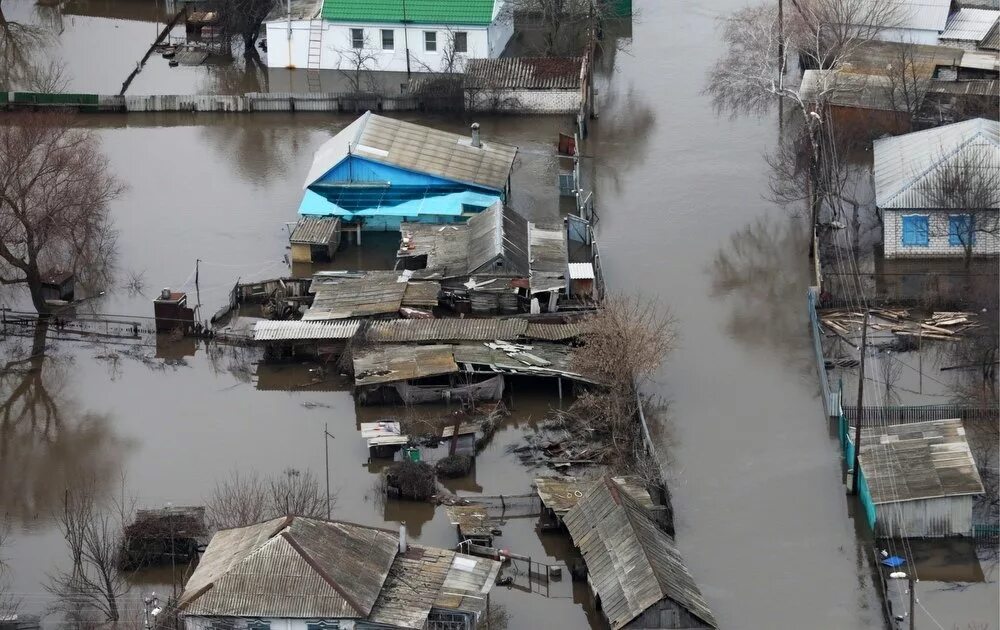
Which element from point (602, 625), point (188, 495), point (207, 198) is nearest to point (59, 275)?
point (207, 198)

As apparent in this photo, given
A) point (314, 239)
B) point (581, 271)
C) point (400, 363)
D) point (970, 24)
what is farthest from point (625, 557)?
point (970, 24)

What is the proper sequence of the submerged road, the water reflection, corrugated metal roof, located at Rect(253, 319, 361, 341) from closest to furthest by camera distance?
the submerged road, the water reflection, corrugated metal roof, located at Rect(253, 319, 361, 341)

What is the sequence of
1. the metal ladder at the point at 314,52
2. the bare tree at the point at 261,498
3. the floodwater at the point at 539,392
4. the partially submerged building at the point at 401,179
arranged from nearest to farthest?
1. the bare tree at the point at 261,498
2. the floodwater at the point at 539,392
3. the partially submerged building at the point at 401,179
4. the metal ladder at the point at 314,52

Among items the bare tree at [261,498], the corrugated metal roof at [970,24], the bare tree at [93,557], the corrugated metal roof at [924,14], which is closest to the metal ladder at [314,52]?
the corrugated metal roof at [924,14]

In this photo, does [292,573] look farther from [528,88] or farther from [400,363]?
[528,88]

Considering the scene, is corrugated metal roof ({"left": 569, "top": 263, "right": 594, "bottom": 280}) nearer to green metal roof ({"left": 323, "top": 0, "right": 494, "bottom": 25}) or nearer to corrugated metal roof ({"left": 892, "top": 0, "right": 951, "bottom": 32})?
green metal roof ({"left": 323, "top": 0, "right": 494, "bottom": 25})

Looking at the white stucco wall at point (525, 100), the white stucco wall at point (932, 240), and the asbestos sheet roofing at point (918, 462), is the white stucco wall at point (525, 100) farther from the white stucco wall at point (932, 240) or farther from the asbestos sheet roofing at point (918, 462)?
the asbestos sheet roofing at point (918, 462)

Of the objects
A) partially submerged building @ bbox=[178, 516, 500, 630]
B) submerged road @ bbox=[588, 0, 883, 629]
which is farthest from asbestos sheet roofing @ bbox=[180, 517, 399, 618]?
submerged road @ bbox=[588, 0, 883, 629]
